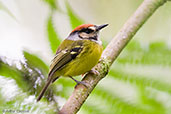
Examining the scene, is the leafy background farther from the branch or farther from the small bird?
the small bird

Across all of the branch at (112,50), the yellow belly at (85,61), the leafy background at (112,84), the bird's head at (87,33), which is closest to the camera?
the leafy background at (112,84)

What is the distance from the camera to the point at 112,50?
868 millimetres

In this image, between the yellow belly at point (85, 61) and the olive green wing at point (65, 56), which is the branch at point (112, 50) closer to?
the yellow belly at point (85, 61)

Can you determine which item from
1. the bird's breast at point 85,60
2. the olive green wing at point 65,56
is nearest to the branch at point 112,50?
the bird's breast at point 85,60

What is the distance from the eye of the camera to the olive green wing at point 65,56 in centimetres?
97

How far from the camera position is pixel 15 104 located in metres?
0.28

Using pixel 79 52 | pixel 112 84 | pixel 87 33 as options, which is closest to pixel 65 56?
pixel 79 52

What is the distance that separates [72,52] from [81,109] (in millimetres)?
550

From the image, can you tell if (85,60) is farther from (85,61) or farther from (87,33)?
(87,33)

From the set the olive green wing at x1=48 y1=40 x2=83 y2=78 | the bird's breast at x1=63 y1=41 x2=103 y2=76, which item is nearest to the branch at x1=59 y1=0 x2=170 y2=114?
the bird's breast at x1=63 y1=41 x2=103 y2=76

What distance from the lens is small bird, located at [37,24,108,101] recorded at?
952 mm

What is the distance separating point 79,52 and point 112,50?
0.21m

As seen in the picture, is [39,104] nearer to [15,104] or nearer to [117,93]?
[15,104]

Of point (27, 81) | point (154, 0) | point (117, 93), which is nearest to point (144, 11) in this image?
point (154, 0)
